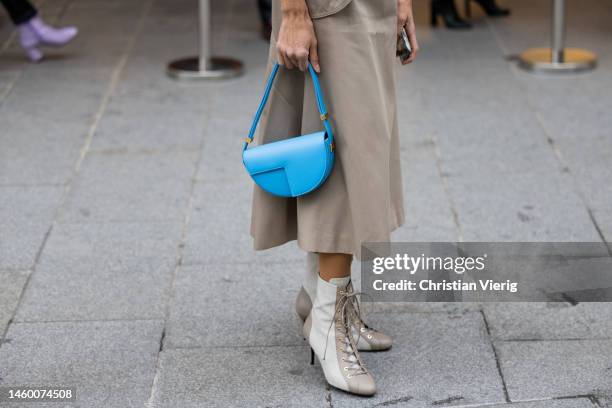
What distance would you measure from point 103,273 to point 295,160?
4.56ft

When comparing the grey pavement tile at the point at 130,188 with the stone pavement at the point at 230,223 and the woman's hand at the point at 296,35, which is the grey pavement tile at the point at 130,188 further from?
the woman's hand at the point at 296,35

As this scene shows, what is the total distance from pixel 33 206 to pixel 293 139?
215 centimetres

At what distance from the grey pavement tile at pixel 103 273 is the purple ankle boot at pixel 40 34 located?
2.85m

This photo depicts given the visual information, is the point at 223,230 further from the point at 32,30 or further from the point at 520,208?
the point at 32,30

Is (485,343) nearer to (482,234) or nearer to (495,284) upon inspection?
(495,284)

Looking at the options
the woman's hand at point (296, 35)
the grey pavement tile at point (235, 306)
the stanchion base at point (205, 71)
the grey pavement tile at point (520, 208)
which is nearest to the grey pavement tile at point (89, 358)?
the grey pavement tile at point (235, 306)

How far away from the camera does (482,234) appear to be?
440cm

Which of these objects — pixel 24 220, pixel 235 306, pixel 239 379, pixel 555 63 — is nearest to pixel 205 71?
pixel 555 63

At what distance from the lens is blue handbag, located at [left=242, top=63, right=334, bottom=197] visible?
3033mm

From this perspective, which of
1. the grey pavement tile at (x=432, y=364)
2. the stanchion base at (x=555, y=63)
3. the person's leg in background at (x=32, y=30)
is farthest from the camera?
the person's leg in background at (x=32, y=30)

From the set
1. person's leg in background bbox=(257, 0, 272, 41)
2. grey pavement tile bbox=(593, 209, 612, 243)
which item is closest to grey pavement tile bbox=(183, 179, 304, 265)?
grey pavement tile bbox=(593, 209, 612, 243)

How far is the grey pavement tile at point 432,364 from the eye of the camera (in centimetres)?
323

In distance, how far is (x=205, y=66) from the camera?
6852 mm

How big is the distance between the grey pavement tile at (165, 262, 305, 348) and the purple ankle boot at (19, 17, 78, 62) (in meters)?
3.45
